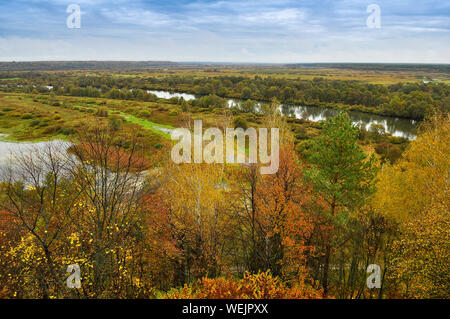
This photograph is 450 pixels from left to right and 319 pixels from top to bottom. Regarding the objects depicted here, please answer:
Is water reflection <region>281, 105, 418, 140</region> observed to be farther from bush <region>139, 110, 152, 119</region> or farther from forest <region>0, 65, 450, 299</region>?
bush <region>139, 110, 152, 119</region>

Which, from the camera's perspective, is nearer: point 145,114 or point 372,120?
point 145,114

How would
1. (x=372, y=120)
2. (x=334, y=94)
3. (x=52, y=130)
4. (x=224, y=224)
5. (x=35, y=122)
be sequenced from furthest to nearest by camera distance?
(x=334, y=94) < (x=372, y=120) < (x=35, y=122) < (x=52, y=130) < (x=224, y=224)

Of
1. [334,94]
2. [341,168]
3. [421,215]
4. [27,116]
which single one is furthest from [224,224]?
[334,94]

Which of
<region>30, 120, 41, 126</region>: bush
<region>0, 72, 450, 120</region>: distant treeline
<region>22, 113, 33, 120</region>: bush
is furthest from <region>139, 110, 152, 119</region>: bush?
<region>0, 72, 450, 120</region>: distant treeline

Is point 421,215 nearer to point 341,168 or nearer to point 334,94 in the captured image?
point 341,168

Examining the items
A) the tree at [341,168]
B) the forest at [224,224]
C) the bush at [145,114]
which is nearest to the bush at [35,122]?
the bush at [145,114]

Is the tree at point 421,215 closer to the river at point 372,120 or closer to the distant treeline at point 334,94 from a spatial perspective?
the river at point 372,120

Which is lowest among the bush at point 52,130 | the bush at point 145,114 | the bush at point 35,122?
the bush at point 52,130

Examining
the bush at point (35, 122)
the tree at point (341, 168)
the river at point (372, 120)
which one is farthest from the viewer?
the river at point (372, 120)
